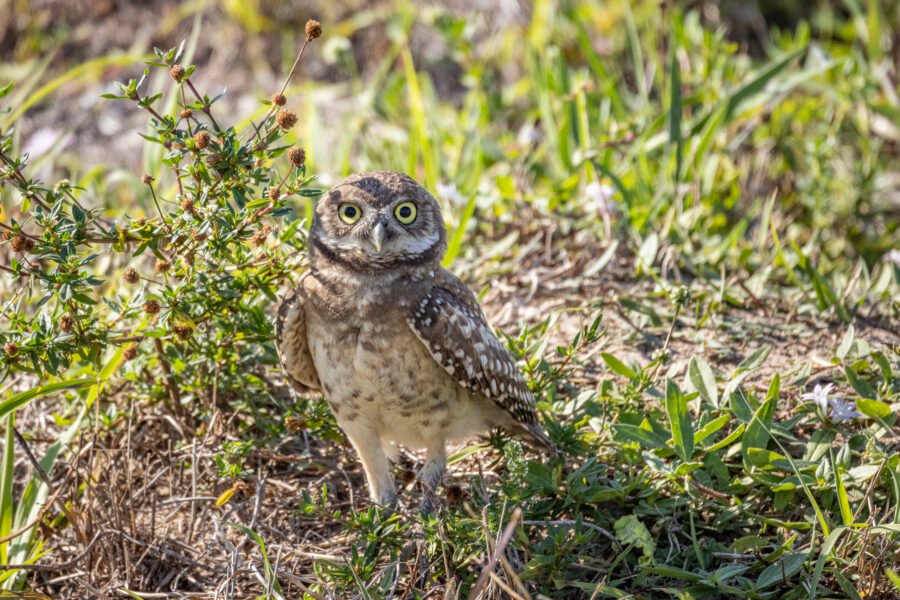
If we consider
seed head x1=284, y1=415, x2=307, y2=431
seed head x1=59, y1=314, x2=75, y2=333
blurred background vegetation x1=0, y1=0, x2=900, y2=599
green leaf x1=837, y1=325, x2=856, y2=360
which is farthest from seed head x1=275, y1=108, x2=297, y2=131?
green leaf x1=837, y1=325, x2=856, y2=360

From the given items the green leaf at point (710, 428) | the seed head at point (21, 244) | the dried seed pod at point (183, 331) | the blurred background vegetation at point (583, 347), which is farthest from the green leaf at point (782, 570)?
the seed head at point (21, 244)

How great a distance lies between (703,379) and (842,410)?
0.52 metres

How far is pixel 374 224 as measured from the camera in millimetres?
3432

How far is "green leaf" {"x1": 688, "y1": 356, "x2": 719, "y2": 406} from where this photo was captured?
381 cm

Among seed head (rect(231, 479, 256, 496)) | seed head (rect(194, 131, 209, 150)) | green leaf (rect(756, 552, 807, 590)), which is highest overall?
seed head (rect(194, 131, 209, 150))

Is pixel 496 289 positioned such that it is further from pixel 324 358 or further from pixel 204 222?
pixel 204 222

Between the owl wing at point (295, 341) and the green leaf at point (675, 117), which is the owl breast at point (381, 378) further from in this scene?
the green leaf at point (675, 117)

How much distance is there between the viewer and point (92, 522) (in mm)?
3562

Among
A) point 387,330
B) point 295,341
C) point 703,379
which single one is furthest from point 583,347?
point 295,341

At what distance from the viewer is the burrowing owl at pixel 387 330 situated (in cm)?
346

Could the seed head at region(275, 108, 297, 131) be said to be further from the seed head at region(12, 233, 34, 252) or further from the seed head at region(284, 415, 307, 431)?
the seed head at region(284, 415, 307, 431)

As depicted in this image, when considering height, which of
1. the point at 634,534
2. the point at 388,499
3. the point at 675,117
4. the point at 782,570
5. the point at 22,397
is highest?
the point at 675,117

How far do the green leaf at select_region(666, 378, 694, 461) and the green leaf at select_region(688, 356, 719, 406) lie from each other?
0.87 ft

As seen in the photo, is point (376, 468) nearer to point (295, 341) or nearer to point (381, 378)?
point (381, 378)
